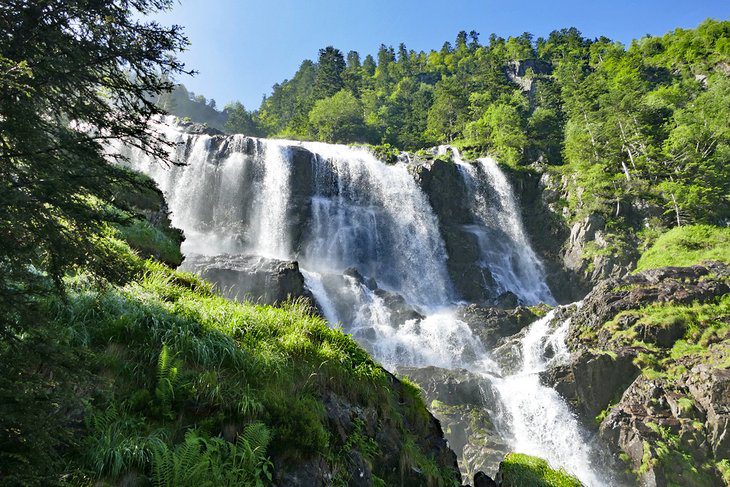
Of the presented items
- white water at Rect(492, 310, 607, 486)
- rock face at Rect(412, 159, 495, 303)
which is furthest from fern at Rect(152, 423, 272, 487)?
rock face at Rect(412, 159, 495, 303)

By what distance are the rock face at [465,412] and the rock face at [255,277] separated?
20.9 feet

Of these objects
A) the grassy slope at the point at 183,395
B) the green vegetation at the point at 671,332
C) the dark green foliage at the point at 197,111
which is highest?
the dark green foliage at the point at 197,111

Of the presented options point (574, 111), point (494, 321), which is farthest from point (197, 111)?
point (494, 321)

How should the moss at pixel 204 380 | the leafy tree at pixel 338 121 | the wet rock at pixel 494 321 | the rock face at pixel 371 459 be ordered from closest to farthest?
the moss at pixel 204 380
the rock face at pixel 371 459
the wet rock at pixel 494 321
the leafy tree at pixel 338 121

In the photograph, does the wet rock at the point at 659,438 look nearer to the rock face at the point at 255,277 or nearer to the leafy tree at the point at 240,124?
the rock face at the point at 255,277

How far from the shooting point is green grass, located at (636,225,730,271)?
24500mm

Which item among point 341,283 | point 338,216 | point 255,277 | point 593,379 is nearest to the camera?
point 593,379

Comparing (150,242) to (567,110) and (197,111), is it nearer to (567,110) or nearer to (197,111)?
(567,110)

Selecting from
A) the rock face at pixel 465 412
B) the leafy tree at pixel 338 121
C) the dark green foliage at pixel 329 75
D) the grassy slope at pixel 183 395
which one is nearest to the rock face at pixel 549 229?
the rock face at pixel 465 412

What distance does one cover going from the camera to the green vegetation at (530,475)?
772 centimetres

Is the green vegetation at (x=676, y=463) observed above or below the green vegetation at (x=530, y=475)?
below

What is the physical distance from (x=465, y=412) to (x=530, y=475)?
8.60 m

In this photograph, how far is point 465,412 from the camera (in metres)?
16.1

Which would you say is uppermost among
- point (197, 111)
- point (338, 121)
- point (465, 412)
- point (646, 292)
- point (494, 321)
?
point (197, 111)
